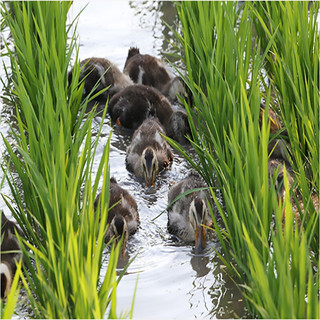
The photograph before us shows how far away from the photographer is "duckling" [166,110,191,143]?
19.0ft

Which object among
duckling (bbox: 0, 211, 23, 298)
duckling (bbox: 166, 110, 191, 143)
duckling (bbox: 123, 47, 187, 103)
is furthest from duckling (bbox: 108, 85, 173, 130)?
duckling (bbox: 0, 211, 23, 298)

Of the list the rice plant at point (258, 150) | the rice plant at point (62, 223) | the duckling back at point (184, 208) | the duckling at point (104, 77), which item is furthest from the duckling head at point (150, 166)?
the duckling at point (104, 77)

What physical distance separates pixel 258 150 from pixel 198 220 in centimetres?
64

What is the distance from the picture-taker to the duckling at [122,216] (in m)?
4.39

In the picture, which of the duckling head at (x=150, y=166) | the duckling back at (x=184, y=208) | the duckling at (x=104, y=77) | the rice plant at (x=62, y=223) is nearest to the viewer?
the rice plant at (x=62, y=223)

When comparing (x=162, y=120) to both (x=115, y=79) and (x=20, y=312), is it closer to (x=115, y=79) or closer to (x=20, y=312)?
(x=115, y=79)

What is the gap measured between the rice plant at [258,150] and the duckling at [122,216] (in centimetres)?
53

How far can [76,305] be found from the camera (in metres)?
2.82

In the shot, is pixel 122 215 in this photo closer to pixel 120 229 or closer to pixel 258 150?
pixel 120 229

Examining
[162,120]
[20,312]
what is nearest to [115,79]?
[162,120]

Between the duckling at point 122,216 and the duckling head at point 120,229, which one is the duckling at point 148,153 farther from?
the duckling head at point 120,229

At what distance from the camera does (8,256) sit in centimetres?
411

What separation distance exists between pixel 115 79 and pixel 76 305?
13.0 feet

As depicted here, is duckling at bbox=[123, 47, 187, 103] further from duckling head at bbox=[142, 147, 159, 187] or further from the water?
duckling head at bbox=[142, 147, 159, 187]
